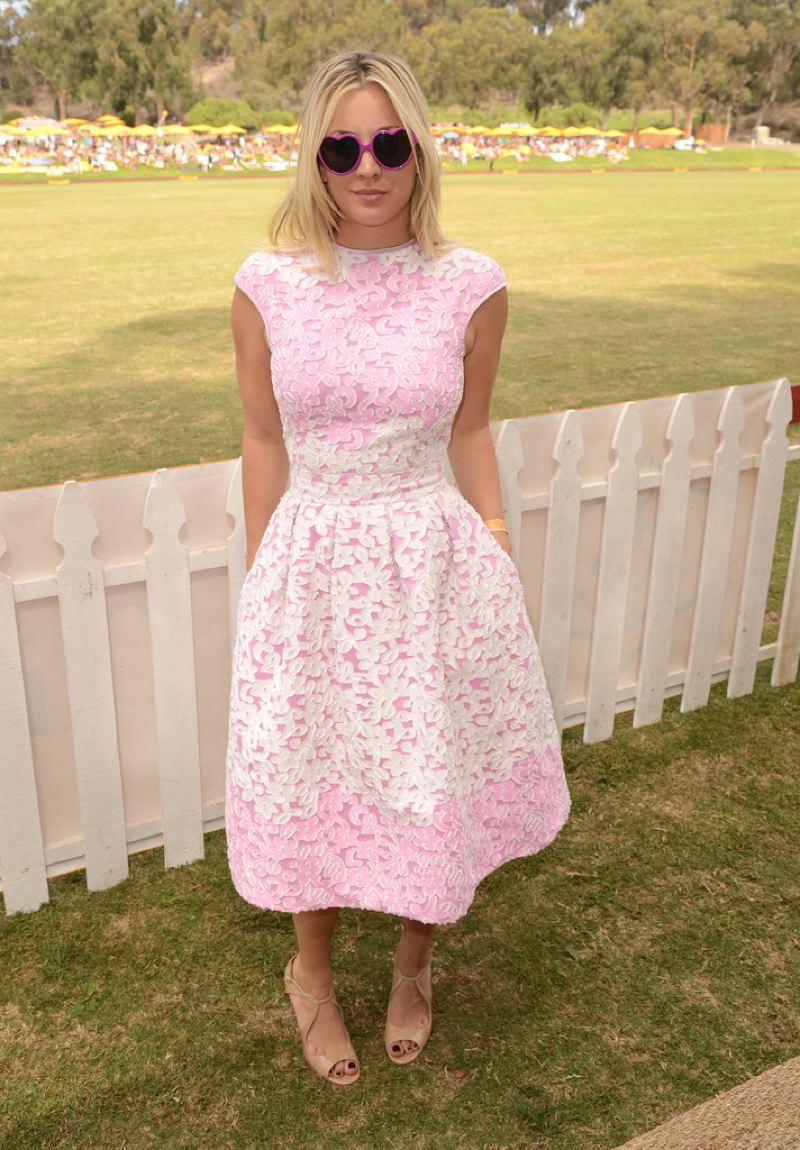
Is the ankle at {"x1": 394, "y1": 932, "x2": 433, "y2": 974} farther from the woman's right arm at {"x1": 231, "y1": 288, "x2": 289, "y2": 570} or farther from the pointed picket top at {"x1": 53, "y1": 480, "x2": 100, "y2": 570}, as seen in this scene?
the pointed picket top at {"x1": 53, "y1": 480, "x2": 100, "y2": 570}

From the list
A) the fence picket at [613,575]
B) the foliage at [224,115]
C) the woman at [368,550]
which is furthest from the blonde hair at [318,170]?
the foliage at [224,115]

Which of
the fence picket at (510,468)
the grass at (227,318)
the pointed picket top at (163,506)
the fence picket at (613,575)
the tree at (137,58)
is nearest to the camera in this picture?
the pointed picket top at (163,506)

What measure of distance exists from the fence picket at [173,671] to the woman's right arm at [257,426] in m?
0.47

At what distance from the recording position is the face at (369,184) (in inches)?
79.0

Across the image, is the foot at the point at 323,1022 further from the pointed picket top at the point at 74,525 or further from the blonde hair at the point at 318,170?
the blonde hair at the point at 318,170

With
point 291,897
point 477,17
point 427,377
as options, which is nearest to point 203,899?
point 291,897

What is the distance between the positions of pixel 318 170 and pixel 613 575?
83.2 inches

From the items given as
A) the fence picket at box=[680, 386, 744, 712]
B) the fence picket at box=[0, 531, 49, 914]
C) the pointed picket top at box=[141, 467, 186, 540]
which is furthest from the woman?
the fence picket at box=[680, 386, 744, 712]

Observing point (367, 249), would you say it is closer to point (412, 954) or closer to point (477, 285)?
point (477, 285)

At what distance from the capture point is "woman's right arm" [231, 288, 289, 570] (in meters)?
2.19

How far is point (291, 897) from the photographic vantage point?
2.30 metres

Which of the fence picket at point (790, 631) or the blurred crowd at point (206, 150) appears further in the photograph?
the blurred crowd at point (206, 150)

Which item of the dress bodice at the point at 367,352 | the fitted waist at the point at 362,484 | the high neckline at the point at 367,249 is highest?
the high neckline at the point at 367,249

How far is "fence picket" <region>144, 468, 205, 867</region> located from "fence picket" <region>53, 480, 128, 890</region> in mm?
135
